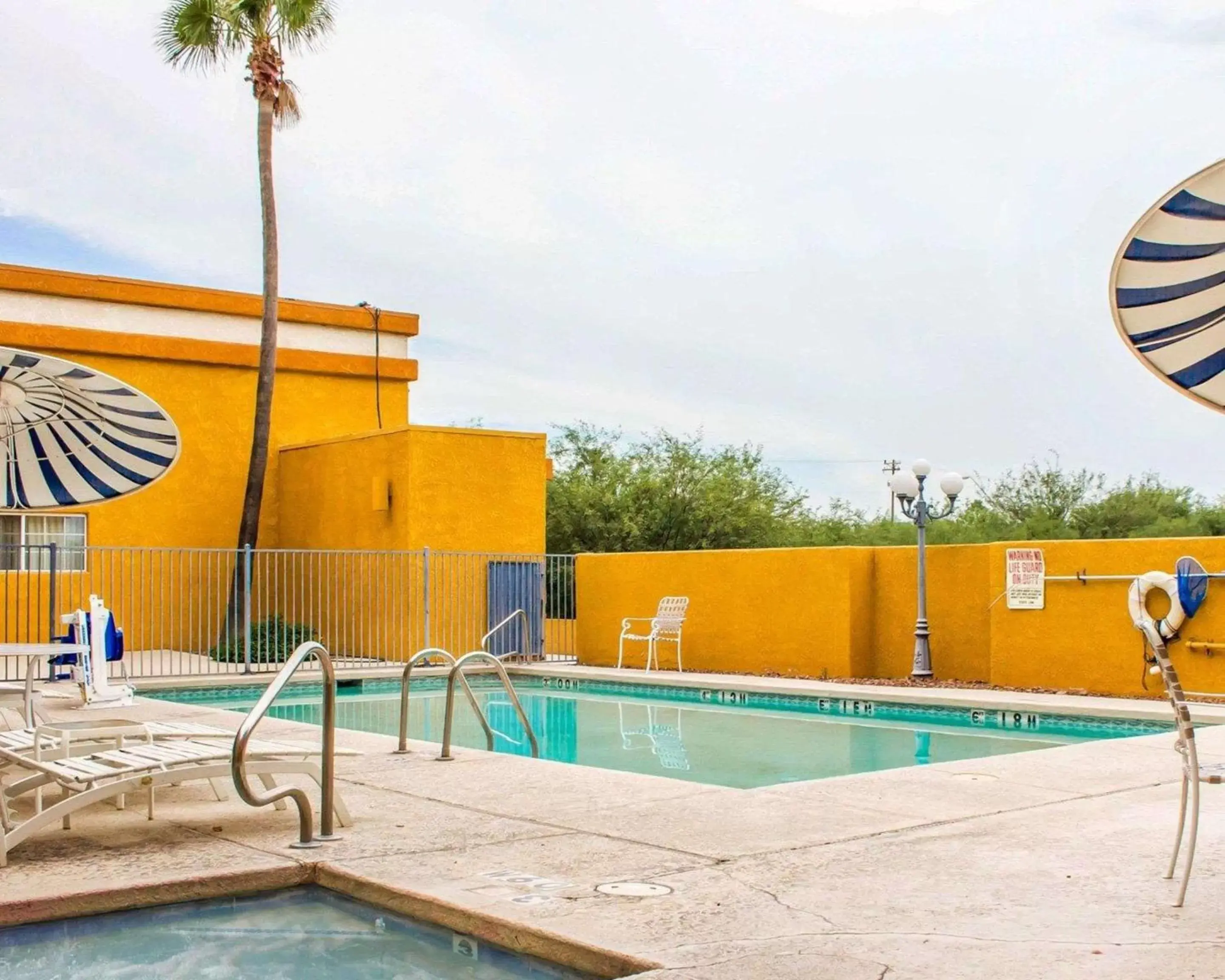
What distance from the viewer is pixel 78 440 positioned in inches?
334

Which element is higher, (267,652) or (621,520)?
(621,520)

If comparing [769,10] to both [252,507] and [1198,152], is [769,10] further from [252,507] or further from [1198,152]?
[252,507]

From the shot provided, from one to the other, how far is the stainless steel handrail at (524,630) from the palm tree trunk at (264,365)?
136 inches

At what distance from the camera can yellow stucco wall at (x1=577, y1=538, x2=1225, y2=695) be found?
1328 centimetres

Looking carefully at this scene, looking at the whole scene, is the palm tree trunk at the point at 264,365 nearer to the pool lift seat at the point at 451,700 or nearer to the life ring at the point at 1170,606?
the pool lift seat at the point at 451,700

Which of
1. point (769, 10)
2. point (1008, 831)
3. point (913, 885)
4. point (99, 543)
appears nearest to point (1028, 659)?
point (1008, 831)

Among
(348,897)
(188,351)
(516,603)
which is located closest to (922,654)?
(516,603)

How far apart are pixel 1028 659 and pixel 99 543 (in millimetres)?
12998

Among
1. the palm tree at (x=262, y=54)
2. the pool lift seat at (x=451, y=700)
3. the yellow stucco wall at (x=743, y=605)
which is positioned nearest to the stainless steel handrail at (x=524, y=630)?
the yellow stucco wall at (x=743, y=605)

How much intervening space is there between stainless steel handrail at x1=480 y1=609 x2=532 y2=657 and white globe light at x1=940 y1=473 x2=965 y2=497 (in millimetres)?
5304

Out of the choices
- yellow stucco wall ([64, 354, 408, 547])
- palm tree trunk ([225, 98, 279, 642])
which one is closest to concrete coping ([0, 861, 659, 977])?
palm tree trunk ([225, 98, 279, 642])

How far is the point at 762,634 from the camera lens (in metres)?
16.8

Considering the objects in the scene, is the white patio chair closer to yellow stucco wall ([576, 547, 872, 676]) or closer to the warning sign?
the warning sign

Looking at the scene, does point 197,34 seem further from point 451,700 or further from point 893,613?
point 451,700
